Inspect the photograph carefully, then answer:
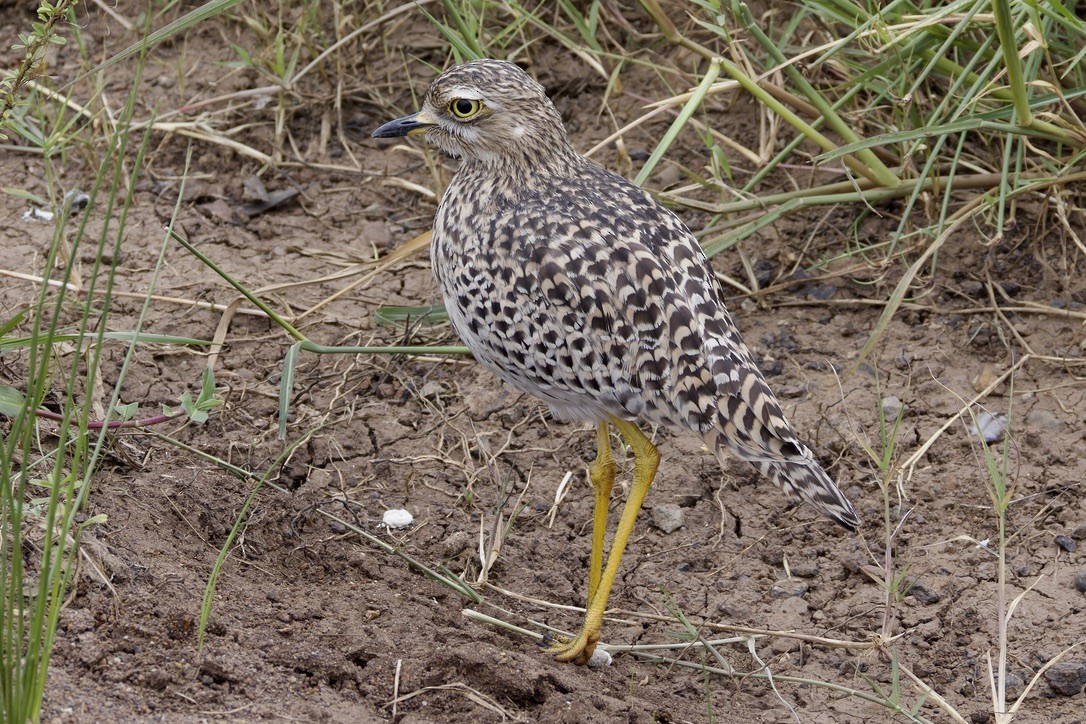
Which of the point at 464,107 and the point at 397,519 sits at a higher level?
the point at 464,107

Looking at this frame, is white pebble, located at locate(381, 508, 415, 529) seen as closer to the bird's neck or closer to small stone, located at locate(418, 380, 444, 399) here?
small stone, located at locate(418, 380, 444, 399)

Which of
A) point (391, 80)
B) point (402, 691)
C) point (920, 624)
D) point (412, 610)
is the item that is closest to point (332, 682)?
point (402, 691)

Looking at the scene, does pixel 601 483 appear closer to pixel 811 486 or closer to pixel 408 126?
pixel 811 486

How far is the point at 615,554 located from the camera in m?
3.36

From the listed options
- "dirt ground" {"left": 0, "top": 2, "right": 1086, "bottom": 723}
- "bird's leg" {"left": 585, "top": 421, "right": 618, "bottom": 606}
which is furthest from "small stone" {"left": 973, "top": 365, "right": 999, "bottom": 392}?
"bird's leg" {"left": 585, "top": 421, "right": 618, "bottom": 606}

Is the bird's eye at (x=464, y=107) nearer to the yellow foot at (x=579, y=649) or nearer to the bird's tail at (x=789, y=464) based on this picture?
the bird's tail at (x=789, y=464)

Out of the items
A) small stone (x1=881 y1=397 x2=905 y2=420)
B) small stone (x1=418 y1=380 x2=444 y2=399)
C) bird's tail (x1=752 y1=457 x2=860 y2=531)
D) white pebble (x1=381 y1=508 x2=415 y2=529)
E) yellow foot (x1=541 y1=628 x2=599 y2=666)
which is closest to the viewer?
bird's tail (x1=752 y1=457 x2=860 y2=531)

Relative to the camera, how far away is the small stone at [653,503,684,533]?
379cm

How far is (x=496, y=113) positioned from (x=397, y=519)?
4.07 feet

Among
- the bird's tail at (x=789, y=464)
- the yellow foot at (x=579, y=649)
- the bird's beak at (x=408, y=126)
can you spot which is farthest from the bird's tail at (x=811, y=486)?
the bird's beak at (x=408, y=126)

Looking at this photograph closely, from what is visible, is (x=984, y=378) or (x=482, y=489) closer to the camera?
(x=482, y=489)

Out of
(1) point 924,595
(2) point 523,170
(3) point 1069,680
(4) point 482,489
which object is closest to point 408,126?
(2) point 523,170

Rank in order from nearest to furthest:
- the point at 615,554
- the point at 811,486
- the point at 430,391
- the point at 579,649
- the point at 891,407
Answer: the point at 811,486
the point at 579,649
the point at 615,554
the point at 891,407
the point at 430,391

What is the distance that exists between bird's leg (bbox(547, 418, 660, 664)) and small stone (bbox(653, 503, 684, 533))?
0.28 meters
